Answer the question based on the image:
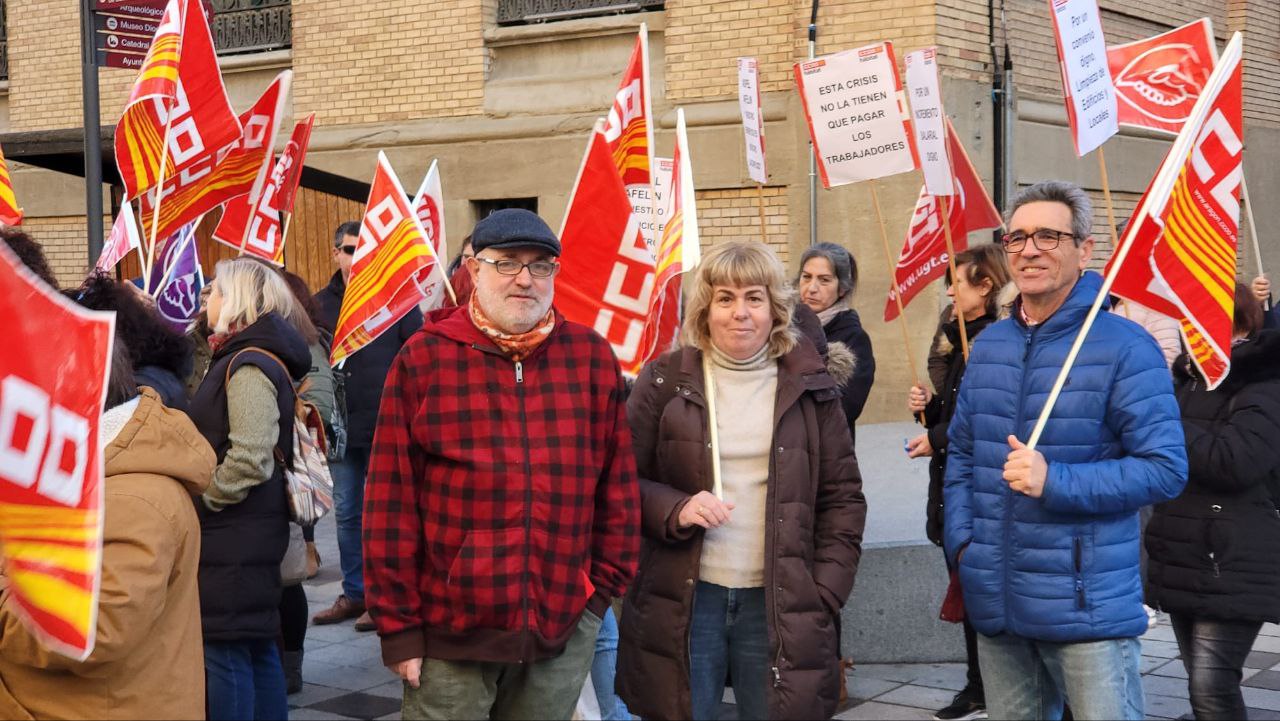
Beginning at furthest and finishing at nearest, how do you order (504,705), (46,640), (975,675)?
1. (975,675)
2. (504,705)
3. (46,640)

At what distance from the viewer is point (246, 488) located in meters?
4.78

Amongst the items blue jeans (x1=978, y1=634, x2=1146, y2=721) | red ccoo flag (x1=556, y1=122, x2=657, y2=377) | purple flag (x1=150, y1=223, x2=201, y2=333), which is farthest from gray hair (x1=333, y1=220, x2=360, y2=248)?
blue jeans (x1=978, y1=634, x2=1146, y2=721)

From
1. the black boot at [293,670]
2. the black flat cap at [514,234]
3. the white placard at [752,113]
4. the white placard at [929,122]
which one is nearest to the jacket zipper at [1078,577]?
the black flat cap at [514,234]

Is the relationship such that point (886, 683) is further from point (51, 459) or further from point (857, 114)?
point (51, 459)

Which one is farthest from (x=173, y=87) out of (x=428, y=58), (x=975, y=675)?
(x=428, y=58)

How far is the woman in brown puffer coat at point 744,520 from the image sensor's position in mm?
3945

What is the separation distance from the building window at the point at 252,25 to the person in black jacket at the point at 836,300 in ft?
33.5

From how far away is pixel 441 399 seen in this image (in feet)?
11.9

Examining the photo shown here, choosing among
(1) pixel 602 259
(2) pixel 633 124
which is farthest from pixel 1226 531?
(2) pixel 633 124

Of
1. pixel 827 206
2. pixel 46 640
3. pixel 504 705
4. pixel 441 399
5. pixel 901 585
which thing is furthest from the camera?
pixel 827 206

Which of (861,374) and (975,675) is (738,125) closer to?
(861,374)

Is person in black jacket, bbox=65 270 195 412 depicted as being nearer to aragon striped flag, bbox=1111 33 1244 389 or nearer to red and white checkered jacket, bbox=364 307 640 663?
red and white checkered jacket, bbox=364 307 640 663

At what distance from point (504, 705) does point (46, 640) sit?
1.83m

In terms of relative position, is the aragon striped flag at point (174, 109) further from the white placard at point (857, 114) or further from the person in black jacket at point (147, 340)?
the white placard at point (857, 114)
